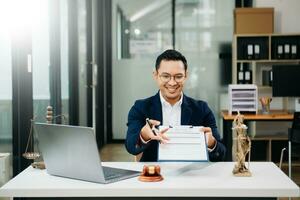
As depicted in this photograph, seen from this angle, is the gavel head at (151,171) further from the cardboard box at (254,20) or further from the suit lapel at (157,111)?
the cardboard box at (254,20)

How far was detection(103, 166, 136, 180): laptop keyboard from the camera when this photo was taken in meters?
1.95

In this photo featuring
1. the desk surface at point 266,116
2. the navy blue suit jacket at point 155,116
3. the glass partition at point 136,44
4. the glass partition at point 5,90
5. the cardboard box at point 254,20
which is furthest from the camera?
the glass partition at point 136,44

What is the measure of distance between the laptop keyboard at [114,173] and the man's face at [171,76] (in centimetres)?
50

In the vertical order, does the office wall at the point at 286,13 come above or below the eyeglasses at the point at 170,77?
above

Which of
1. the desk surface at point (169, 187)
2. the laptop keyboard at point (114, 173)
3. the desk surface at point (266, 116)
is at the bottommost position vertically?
the desk surface at point (266, 116)

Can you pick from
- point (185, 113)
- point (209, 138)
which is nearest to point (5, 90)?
point (185, 113)

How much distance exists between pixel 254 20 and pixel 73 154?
4.69 m

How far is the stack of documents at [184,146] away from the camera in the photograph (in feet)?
6.46

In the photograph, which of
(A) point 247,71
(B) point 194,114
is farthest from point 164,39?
(B) point 194,114

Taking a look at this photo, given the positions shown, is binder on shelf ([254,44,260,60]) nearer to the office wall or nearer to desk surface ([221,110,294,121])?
the office wall

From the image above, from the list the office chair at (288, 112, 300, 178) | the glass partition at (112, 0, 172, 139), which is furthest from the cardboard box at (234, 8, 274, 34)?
the office chair at (288, 112, 300, 178)

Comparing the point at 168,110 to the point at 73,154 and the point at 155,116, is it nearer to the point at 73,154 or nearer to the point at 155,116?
the point at 155,116

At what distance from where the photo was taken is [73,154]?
72.7 inches

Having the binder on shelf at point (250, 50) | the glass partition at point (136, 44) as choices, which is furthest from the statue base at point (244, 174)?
the glass partition at point (136, 44)
